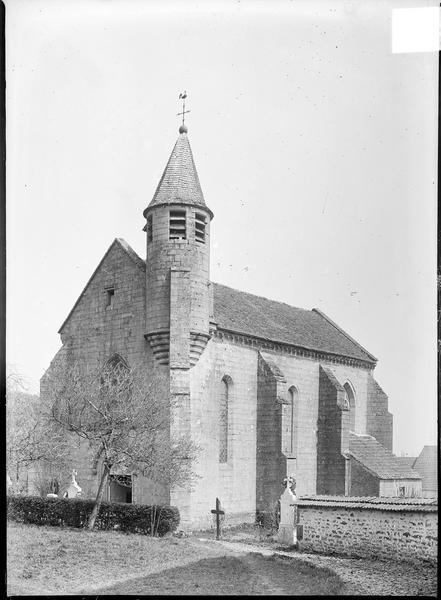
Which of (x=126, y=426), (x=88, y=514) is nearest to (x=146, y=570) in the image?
(x=126, y=426)

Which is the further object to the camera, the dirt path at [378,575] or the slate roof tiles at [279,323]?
the slate roof tiles at [279,323]

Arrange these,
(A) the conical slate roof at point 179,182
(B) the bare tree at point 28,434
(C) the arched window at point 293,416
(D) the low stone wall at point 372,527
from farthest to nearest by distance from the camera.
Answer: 1. (C) the arched window at point 293,416
2. (A) the conical slate roof at point 179,182
3. (B) the bare tree at point 28,434
4. (D) the low stone wall at point 372,527

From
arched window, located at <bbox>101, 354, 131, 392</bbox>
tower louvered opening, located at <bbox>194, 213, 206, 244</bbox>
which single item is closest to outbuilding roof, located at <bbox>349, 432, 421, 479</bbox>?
arched window, located at <bbox>101, 354, 131, 392</bbox>

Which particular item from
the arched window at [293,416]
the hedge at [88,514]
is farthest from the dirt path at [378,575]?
the arched window at [293,416]

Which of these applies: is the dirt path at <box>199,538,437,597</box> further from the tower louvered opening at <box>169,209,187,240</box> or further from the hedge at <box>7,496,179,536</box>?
the tower louvered opening at <box>169,209,187,240</box>

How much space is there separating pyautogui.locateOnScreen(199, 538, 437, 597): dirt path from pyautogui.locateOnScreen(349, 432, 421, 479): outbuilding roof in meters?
13.9

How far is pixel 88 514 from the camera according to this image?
78.5ft

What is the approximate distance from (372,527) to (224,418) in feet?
31.1

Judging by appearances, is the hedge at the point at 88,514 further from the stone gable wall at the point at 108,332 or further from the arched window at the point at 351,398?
the arched window at the point at 351,398

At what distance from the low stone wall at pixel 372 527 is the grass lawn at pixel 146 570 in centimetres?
175

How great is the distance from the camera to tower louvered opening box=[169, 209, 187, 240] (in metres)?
25.6

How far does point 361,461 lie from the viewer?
32906 mm

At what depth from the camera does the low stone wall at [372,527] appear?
18.1 m

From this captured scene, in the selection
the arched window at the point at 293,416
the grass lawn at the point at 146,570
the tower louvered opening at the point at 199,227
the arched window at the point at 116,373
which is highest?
the tower louvered opening at the point at 199,227
